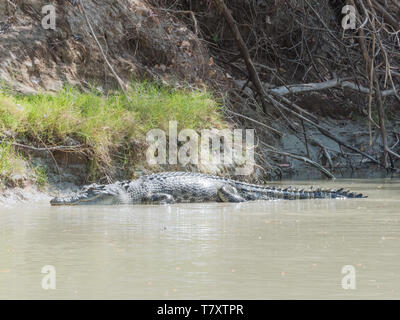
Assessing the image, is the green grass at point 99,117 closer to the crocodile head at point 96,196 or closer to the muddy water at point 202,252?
the crocodile head at point 96,196

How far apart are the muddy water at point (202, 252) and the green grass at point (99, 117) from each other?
1629 mm

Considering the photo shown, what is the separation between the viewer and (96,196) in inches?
328

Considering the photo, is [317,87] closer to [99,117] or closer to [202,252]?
[99,117]

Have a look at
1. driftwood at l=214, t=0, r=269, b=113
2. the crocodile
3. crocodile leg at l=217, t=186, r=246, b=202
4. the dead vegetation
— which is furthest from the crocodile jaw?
driftwood at l=214, t=0, r=269, b=113

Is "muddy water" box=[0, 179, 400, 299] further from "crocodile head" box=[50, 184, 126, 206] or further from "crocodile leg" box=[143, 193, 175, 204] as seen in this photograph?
"crocodile leg" box=[143, 193, 175, 204]

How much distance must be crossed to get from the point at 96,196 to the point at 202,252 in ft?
12.2

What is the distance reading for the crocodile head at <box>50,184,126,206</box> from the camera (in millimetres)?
8117

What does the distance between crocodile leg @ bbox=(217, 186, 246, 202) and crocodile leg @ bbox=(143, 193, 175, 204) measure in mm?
605

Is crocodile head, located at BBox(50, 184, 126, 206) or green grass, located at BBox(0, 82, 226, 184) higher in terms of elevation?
green grass, located at BBox(0, 82, 226, 184)

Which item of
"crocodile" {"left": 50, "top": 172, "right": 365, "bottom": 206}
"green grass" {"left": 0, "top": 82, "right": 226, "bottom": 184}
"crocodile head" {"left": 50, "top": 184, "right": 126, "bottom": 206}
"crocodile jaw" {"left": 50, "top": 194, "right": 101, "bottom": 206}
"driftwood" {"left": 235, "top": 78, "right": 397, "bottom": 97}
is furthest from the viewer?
"driftwood" {"left": 235, "top": 78, "right": 397, "bottom": 97}

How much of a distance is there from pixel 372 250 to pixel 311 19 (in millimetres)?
9578

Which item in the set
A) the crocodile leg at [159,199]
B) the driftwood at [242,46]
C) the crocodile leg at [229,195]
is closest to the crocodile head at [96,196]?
the crocodile leg at [159,199]
